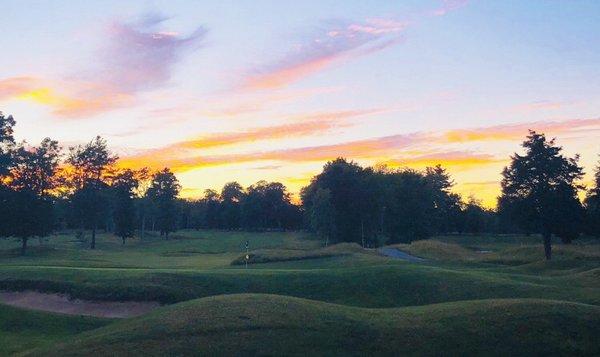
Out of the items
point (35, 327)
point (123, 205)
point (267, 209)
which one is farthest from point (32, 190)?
point (267, 209)

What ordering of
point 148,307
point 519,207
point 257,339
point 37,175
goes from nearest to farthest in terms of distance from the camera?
point 257,339 < point 148,307 < point 519,207 < point 37,175

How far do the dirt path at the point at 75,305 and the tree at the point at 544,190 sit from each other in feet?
197

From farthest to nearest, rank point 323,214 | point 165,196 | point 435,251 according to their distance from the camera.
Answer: point 165,196
point 323,214
point 435,251

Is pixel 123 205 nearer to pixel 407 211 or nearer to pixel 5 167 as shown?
pixel 5 167

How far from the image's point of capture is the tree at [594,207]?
8506 cm

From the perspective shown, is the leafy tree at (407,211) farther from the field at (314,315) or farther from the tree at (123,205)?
the field at (314,315)

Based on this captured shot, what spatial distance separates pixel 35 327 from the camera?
1218 inches

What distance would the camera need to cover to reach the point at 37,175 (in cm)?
8919

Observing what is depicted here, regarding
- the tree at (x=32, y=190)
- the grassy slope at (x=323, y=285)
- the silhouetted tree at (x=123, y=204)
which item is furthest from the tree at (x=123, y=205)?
the grassy slope at (x=323, y=285)

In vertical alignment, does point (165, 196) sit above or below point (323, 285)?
above

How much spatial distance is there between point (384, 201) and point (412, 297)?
82849 millimetres

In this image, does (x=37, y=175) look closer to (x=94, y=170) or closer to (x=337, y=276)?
(x=94, y=170)

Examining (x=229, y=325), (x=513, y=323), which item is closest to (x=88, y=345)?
(x=229, y=325)

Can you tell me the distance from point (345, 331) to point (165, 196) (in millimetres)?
127882
